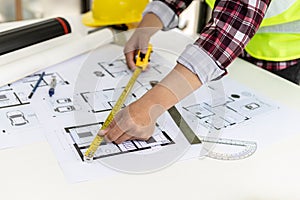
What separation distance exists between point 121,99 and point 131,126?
140 millimetres

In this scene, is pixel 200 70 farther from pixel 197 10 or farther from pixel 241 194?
pixel 197 10

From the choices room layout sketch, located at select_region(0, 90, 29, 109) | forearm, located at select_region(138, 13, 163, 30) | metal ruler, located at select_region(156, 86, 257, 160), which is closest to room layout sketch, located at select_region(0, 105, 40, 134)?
room layout sketch, located at select_region(0, 90, 29, 109)

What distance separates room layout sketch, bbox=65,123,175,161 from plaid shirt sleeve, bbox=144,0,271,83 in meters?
0.11

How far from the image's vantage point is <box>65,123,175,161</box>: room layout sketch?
0.69 m

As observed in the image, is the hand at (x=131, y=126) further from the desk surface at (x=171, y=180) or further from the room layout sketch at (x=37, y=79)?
the room layout sketch at (x=37, y=79)

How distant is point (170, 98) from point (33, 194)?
0.83 ft

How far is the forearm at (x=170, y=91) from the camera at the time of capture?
0.72 meters

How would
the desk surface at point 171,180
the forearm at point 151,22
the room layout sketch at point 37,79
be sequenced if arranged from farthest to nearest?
the forearm at point 151,22 → the room layout sketch at point 37,79 → the desk surface at point 171,180

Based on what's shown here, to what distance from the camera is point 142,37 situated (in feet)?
3.29

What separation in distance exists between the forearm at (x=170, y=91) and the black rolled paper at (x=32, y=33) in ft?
1.12

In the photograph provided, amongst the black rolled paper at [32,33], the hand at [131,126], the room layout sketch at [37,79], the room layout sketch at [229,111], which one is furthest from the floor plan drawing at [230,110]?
the black rolled paper at [32,33]

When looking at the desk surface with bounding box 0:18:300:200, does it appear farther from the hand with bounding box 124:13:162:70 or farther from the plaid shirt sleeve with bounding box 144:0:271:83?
the hand with bounding box 124:13:162:70

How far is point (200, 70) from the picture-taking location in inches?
28.7

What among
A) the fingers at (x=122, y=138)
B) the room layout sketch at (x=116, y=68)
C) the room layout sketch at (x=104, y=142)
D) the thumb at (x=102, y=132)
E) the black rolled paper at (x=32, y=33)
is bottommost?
the room layout sketch at (x=116, y=68)
